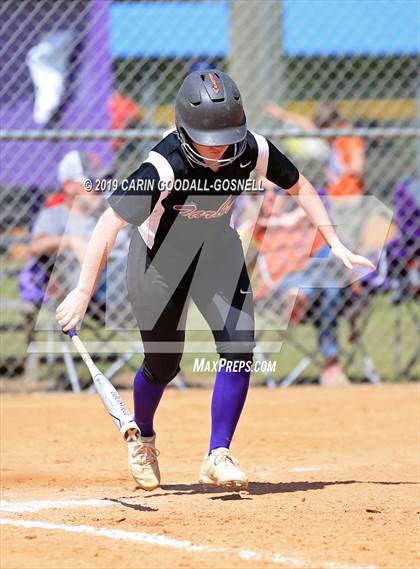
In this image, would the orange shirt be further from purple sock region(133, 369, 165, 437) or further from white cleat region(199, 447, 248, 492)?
white cleat region(199, 447, 248, 492)

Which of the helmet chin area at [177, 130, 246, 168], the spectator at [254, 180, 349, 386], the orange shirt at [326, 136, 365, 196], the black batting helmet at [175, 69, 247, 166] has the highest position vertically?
the black batting helmet at [175, 69, 247, 166]

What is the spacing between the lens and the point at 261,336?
894 centimetres

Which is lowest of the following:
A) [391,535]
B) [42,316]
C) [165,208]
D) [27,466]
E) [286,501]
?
[42,316]

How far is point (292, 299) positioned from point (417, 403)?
1404 mm

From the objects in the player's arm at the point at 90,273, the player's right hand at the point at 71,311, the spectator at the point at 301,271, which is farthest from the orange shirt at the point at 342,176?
the player's right hand at the point at 71,311

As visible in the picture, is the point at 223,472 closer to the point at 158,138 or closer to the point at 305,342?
the point at 158,138

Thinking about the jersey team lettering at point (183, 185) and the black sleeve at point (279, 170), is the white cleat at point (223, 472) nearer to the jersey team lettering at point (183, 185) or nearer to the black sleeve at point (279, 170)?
the jersey team lettering at point (183, 185)

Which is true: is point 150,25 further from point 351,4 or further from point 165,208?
point 165,208

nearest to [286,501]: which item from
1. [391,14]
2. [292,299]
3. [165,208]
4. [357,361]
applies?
[165,208]

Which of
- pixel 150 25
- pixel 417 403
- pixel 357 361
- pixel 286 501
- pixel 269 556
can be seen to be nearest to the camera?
A: pixel 269 556

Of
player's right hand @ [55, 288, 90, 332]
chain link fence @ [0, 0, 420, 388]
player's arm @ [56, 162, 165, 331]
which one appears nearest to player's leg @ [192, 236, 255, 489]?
player's arm @ [56, 162, 165, 331]

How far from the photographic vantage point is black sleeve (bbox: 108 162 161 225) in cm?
460

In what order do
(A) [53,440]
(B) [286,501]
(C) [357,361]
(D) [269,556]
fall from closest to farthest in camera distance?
(D) [269,556]
(B) [286,501]
(A) [53,440]
(C) [357,361]

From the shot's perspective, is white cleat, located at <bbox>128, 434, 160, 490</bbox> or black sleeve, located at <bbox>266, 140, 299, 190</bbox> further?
black sleeve, located at <bbox>266, 140, 299, 190</bbox>
